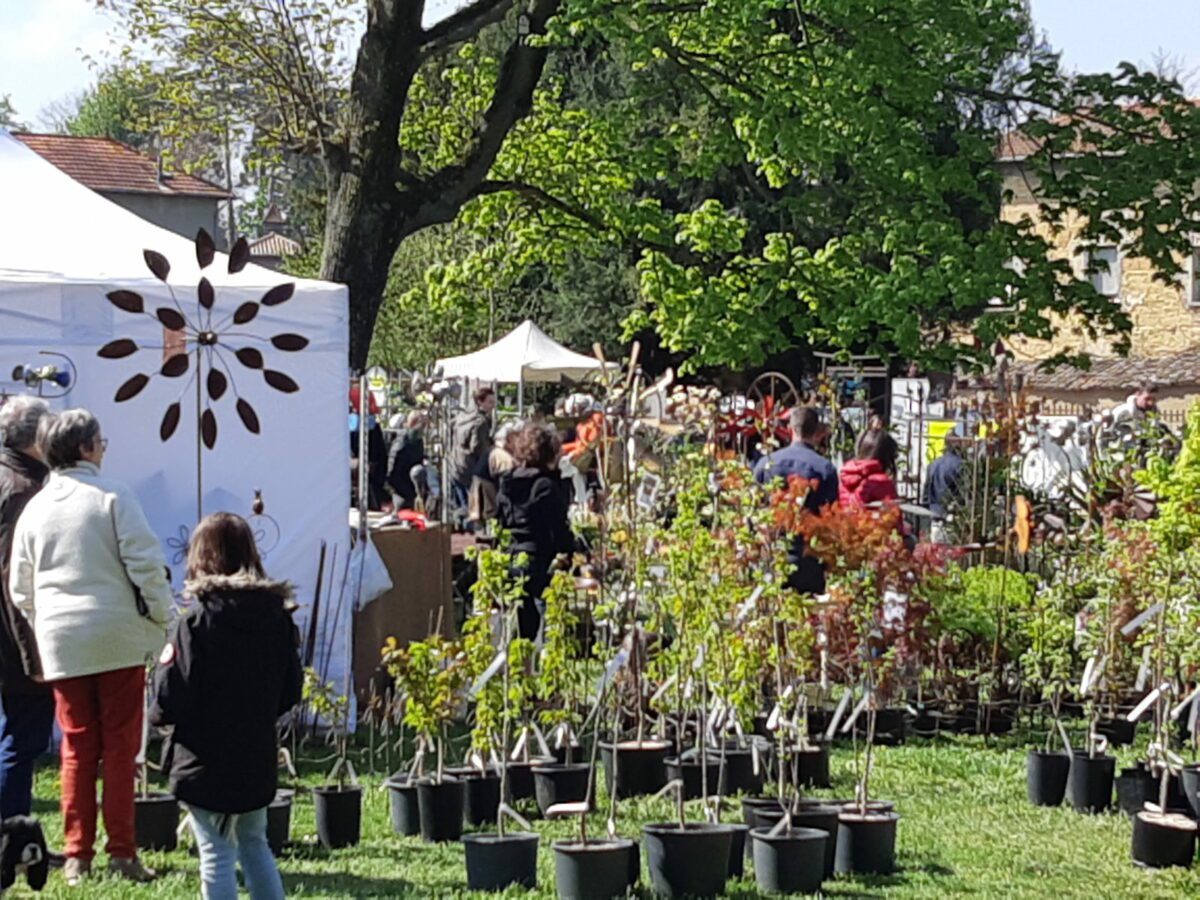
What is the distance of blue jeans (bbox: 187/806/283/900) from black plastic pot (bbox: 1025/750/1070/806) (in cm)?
411

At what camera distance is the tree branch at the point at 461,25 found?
1697 centimetres

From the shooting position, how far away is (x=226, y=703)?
5699 millimetres

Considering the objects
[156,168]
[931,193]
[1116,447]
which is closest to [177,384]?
[1116,447]

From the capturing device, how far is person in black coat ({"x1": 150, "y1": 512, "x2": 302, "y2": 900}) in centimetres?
562

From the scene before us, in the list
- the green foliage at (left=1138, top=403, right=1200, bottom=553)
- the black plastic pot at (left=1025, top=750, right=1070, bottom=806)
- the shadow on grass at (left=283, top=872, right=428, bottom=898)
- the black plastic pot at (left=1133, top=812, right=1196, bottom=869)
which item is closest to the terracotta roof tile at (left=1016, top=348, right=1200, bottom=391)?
the black plastic pot at (left=1025, top=750, right=1070, bottom=806)

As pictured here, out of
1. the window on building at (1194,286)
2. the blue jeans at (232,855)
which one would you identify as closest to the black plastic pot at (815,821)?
the blue jeans at (232,855)

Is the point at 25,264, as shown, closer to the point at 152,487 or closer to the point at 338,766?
the point at 152,487

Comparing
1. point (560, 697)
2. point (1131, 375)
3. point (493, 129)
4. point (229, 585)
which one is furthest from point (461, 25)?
point (1131, 375)

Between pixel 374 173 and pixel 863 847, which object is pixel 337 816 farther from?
pixel 374 173

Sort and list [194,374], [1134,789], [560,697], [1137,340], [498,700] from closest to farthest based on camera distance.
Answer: [498,700]
[1134,789]
[560,697]
[194,374]
[1137,340]

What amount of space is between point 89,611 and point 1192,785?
435 cm

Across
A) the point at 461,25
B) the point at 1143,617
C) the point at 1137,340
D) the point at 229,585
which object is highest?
the point at 461,25

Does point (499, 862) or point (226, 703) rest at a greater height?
point (226, 703)

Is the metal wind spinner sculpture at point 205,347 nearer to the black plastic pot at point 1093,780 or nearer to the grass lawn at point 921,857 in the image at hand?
the grass lawn at point 921,857
